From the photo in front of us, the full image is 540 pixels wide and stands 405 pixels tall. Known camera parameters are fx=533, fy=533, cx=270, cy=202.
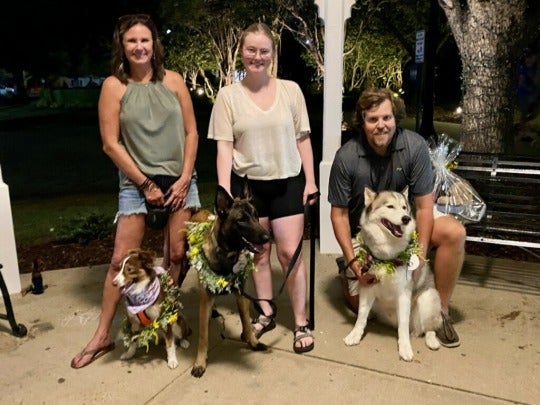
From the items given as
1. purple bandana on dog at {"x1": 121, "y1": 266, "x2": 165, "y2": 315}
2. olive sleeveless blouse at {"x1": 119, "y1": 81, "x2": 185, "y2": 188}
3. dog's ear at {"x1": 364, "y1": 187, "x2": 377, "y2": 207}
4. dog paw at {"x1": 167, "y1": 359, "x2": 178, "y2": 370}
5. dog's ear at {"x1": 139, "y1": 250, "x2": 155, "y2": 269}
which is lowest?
dog paw at {"x1": 167, "y1": 359, "x2": 178, "y2": 370}

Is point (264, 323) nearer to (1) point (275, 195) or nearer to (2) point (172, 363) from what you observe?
(2) point (172, 363)

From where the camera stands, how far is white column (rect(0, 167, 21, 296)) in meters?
4.29

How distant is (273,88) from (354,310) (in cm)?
179

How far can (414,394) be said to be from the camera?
303 centimetres

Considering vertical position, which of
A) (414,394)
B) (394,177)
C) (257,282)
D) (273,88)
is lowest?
(414,394)

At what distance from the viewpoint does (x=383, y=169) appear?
348 centimetres

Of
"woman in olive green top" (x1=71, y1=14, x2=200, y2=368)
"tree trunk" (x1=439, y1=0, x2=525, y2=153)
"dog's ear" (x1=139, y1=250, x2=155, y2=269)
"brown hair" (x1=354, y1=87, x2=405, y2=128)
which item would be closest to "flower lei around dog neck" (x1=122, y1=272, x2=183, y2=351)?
"dog's ear" (x1=139, y1=250, x2=155, y2=269)

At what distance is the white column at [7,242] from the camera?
4285 mm

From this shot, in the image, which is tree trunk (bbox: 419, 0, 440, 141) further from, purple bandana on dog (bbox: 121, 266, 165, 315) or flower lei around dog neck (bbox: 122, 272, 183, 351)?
purple bandana on dog (bbox: 121, 266, 165, 315)

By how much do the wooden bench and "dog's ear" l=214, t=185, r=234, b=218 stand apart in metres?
2.43

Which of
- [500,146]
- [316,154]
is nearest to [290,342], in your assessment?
[500,146]

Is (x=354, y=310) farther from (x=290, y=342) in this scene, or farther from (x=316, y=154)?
(x=316, y=154)

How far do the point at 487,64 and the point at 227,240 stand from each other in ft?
13.9

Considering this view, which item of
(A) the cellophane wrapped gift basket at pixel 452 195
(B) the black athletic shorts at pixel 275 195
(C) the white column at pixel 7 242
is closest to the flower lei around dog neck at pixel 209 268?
(B) the black athletic shorts at pixel 275 195
